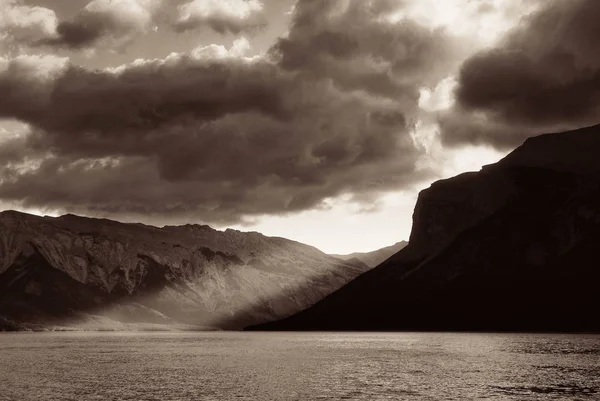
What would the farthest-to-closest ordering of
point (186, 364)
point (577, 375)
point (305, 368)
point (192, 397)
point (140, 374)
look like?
point (186, 364)
point (305, 368)
point (140, 374)
point (577, 375)
point (192, 397)

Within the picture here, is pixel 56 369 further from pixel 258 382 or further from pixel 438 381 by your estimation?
pixel 438 381

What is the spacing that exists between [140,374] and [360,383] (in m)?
53.9

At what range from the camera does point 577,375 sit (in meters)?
148

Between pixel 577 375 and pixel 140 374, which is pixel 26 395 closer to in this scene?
pixel 140 374

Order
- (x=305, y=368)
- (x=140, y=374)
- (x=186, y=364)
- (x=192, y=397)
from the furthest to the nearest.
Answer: (x=186, y=364) < (x=305, y=368) < (x=140, y=374) < (x=192, y=397)

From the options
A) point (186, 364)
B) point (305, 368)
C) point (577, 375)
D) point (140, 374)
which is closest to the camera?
point (577, 375)

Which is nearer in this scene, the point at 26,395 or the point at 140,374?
the point at 26,395

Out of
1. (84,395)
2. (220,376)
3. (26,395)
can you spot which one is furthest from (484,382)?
(26,395)

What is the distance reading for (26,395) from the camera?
4766 inches

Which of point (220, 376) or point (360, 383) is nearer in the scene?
point (360, 383)

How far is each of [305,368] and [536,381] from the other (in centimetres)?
5668

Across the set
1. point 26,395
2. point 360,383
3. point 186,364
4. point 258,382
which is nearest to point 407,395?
point 360,383

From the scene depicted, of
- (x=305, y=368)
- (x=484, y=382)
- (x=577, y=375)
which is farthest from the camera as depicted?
(x=305, y=368)

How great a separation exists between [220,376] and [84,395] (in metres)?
39.1
